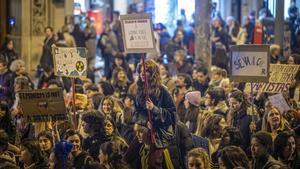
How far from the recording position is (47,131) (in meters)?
10.4

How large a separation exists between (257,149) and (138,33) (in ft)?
8.59

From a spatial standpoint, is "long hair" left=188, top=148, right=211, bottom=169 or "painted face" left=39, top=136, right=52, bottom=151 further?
"painted face" left=39, top=136, right=52, bottom=151

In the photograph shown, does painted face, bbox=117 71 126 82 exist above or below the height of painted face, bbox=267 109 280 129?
above

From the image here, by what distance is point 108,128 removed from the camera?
10.9 m

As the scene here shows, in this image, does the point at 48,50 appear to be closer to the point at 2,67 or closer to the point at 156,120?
the point at 2,67

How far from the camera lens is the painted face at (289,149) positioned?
986 centimetres

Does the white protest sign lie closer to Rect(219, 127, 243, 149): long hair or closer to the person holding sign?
Rect(219, 127, 243, 149): long hair

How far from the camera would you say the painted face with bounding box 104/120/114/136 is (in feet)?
35.4

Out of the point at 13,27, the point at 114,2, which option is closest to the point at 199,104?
the point at 13,27

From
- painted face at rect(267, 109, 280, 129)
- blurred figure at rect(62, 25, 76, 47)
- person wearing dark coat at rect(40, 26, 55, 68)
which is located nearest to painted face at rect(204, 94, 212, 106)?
painted face at rect(267, 109, 280, 129)

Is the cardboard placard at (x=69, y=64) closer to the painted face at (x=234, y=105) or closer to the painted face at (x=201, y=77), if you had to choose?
the painted face at (x=234, y=105)

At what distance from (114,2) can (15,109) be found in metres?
28.8

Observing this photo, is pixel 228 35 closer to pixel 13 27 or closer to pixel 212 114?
pixel 13 27

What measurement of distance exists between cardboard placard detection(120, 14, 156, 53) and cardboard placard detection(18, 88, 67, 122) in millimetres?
1485
